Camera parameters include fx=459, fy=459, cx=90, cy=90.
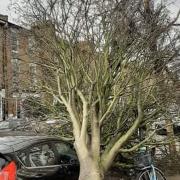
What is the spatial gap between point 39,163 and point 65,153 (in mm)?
1023

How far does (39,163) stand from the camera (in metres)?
8.07

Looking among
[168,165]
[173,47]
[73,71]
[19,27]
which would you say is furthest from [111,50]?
[168,165]

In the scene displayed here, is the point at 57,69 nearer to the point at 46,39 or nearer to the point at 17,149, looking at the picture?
the point at 46,39

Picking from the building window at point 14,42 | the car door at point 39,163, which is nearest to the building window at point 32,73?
the building window at point 14,42

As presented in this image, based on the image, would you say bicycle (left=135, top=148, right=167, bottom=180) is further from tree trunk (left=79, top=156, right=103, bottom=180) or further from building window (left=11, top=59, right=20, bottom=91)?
building window (left=11, top=59, right=20, bottom=91)

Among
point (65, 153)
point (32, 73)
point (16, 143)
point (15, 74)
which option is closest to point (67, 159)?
point (65, 153)

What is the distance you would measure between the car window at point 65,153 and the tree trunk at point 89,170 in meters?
0.36

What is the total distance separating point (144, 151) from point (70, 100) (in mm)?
2348

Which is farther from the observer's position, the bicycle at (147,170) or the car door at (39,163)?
the bicycle at (147,170)

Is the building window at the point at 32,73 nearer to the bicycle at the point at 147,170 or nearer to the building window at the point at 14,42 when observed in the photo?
the building window at the point at 14,42

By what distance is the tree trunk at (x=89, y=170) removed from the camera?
8484 mm

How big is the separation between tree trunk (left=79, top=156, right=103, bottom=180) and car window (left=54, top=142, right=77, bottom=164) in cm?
36

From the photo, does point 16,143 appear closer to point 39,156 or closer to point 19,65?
point 39,156

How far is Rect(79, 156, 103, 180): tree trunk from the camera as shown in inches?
334
